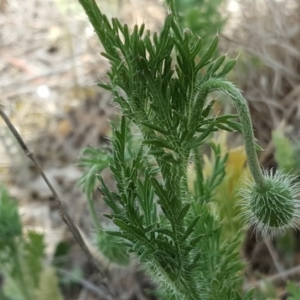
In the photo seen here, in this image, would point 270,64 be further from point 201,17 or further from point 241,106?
point 241,106

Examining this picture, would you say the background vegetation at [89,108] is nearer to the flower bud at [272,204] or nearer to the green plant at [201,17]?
the green plant at [201,17]

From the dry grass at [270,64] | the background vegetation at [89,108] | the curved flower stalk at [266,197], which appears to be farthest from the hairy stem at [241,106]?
the dry grass at [270,64]

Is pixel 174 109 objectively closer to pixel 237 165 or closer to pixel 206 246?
pixel 206 246

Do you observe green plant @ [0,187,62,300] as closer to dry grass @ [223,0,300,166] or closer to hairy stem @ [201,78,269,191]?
hairy stem @ [201,78,269,191]

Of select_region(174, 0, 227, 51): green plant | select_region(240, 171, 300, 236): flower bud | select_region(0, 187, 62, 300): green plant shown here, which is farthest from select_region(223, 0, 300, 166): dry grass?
select_region(240, 171, 300, 236): flower bud

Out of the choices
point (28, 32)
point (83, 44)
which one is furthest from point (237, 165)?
point (28, 32)

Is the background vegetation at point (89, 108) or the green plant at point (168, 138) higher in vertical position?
the background vegetation at point (89, 108)
